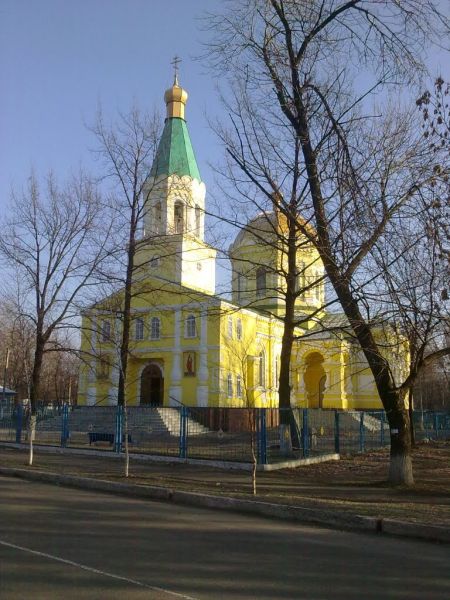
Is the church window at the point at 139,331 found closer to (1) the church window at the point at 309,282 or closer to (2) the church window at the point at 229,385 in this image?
(2) the church window at the point at 229,385

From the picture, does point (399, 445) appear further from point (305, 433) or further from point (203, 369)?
point (203, 369)

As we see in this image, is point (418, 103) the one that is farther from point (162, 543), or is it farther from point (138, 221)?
point (138, 221)

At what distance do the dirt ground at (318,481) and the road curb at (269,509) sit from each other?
36cm

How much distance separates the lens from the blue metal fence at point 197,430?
686 inches

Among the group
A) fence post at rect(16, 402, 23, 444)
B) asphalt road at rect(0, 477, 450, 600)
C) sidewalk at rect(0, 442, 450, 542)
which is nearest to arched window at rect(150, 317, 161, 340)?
fence post at rect(16, 402, 23, 444)

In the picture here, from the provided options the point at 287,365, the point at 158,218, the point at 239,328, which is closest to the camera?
the point at 287,365

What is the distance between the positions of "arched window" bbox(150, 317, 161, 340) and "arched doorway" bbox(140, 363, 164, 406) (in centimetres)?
203

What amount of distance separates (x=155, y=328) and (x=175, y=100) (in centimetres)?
1621

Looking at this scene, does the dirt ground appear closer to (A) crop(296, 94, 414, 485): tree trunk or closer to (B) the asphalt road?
(A) crop(296, 94, 414, 485): tree trunk

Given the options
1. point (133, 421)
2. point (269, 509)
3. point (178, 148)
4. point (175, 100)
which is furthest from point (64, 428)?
point (175, 100)

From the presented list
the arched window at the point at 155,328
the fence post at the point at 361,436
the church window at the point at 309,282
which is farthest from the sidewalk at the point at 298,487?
the arched window at the point at 155,328

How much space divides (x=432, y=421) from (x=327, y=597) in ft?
108

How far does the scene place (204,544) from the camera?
24.6 ft

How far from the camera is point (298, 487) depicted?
1345cm
